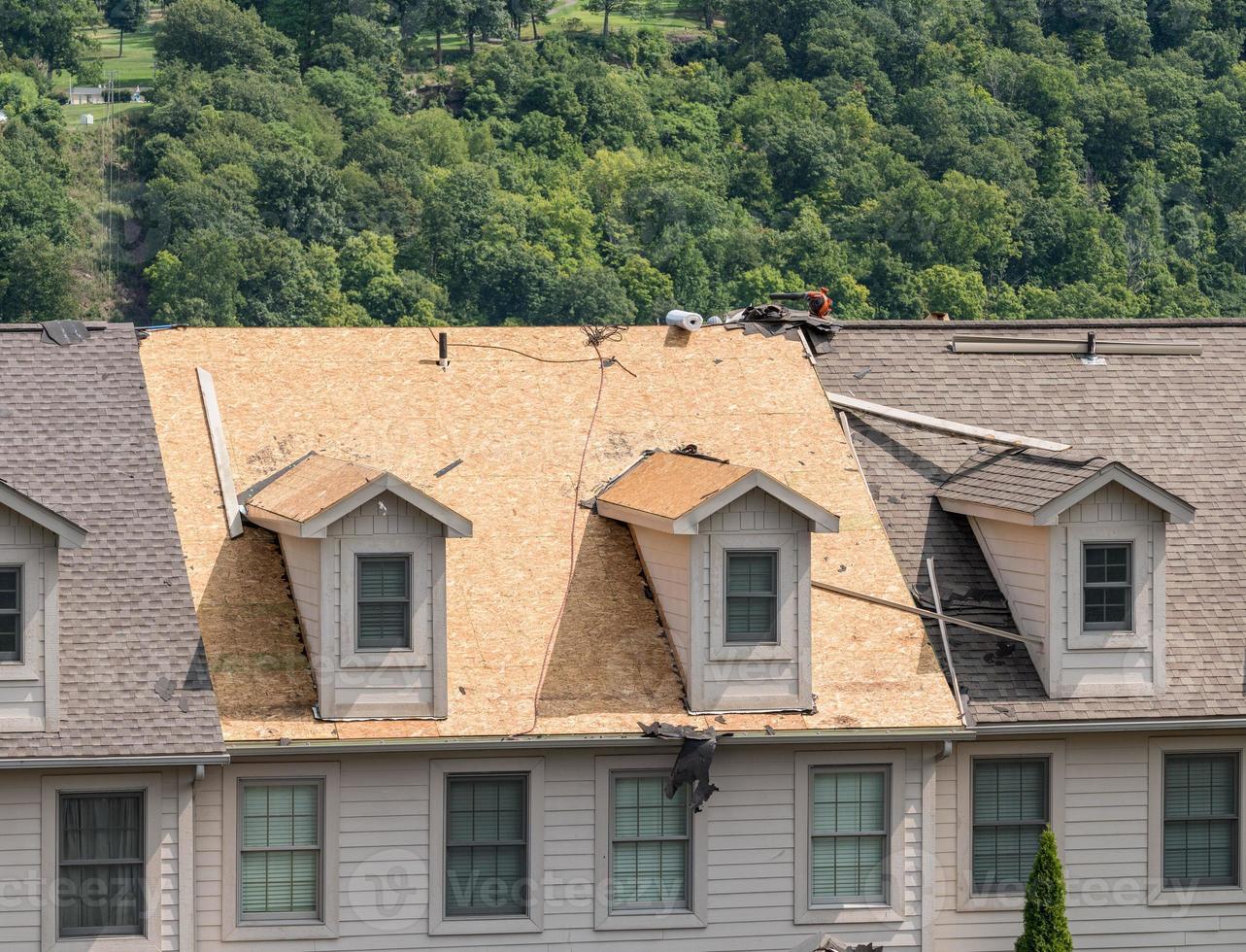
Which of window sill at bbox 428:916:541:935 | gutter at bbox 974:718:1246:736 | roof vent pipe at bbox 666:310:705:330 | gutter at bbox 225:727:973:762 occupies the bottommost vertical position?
window sill at bbox 428:916:541:935

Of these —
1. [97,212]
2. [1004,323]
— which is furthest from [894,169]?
[1004,323]

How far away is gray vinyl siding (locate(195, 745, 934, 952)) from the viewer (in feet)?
68.1

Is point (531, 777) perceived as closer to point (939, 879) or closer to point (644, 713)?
point (644, 713)

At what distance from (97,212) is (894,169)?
6289 centimetres

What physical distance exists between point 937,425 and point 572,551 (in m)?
4.32

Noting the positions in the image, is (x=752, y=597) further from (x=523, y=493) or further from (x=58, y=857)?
(x=58, y=857)

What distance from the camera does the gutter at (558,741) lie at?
20.3 meters

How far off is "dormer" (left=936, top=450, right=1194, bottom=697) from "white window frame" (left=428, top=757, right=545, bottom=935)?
16.5 ft

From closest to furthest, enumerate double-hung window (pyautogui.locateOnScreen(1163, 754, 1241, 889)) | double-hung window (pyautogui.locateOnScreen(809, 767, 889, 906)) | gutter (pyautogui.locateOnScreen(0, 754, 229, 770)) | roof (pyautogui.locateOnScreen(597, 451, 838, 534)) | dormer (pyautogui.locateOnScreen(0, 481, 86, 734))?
gutter (pyautogui.locateOnScreen(0, 754, 229, 770)) < dormer (pyautogui.locateOnScreen(0, 481, 86, 734)) < roof (pyautogui.locateOnScreen(597, 451, 838, 534)) < double-hung window (pyautogui.locateOnScreen(809, 767, 889, 906)) < double-hung window (pyautogui.locateOnScreen(1163, 754, 1241, 889))

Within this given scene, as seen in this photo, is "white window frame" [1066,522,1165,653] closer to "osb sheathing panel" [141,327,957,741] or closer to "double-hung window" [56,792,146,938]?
"osb sheathing panel" [141,327,957,741]

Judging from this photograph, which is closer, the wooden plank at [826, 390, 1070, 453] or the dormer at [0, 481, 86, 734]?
the dormer at [0, 481, 86, 734]

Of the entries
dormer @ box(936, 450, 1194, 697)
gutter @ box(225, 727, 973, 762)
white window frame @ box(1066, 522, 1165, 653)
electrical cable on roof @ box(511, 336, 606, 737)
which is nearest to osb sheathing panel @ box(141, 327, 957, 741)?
electrical cable on roof @ box(511, 336, 606, 737)

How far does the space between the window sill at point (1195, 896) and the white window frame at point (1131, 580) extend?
2.36m

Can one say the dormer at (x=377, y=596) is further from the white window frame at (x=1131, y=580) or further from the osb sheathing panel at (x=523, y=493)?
the white window frame at (x=1131, y=580)
